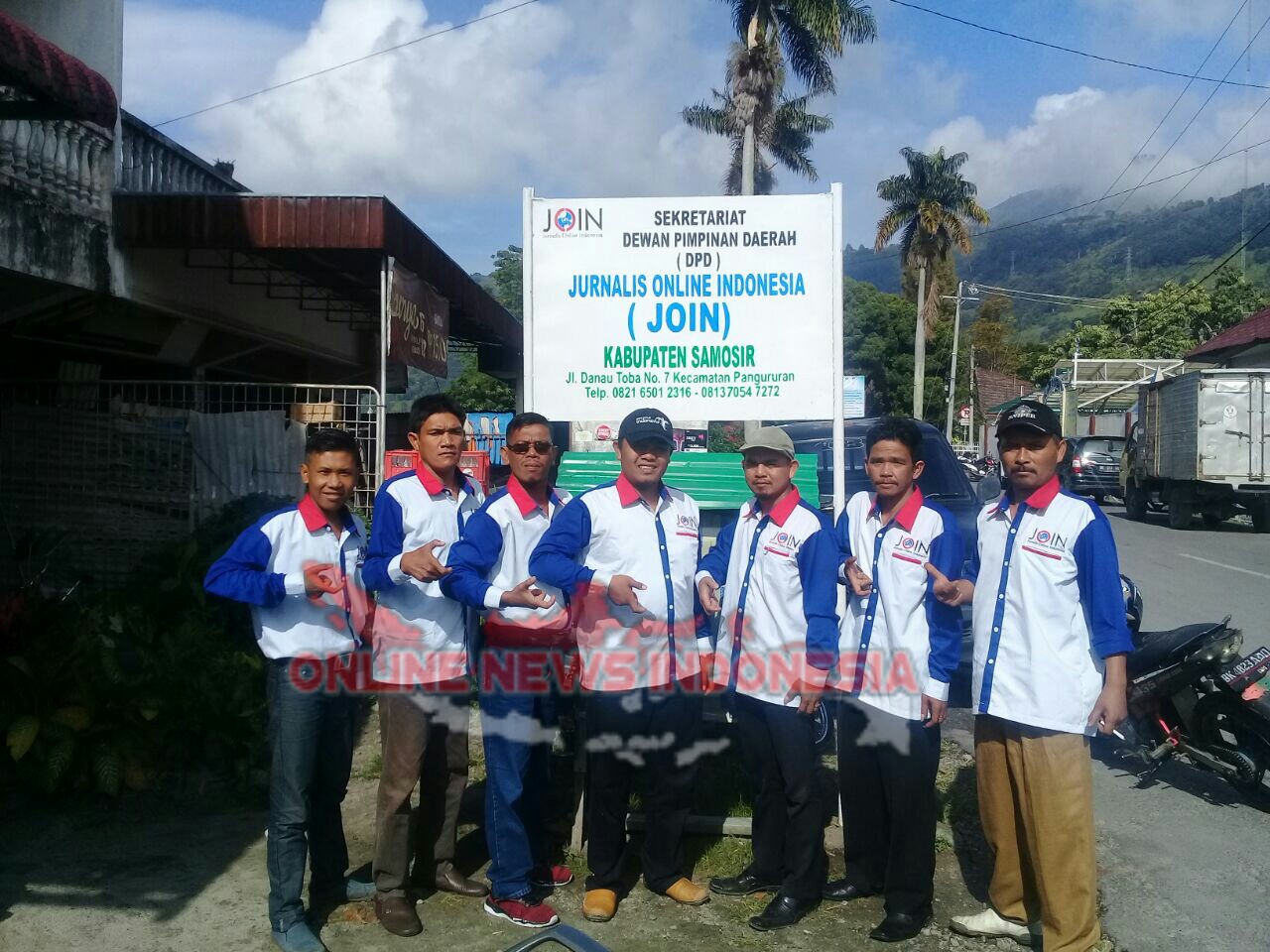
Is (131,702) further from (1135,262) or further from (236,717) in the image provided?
(1135,262)

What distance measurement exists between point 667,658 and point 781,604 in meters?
0.47

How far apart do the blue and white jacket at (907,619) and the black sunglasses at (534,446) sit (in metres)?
1.25

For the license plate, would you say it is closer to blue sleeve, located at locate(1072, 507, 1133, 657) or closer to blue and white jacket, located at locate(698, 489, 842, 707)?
blue sleeve, located at locate(1072, 507, 1133, 657)

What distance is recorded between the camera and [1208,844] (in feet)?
15.8

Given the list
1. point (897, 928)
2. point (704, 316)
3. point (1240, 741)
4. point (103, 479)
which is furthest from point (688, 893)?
point (103, 479)

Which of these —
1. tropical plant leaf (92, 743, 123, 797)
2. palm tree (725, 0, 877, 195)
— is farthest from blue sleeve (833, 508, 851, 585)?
palm tree (725, 0, 877, 195)

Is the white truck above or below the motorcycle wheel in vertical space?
above

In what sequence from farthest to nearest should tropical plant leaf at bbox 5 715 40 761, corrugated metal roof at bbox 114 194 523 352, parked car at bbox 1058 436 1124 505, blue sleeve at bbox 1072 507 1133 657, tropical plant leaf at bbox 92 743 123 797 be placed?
parked car at bbox 1058 436 1124 505 → corrugated metal roof at bbox 114 194 523 352 → tropical plant leaf at bbox 92 743 123 797 → tropical plant leaf at bbox 5 715 40 761 → blue sleeve at bbox 1072 507 1133 657

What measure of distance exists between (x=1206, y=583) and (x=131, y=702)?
11058mm

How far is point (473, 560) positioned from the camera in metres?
3.93

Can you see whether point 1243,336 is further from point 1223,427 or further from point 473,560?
point 473,560

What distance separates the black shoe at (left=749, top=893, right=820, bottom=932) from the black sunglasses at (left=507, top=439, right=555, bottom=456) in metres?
1.88

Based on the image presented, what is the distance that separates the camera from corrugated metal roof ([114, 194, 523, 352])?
7.25 metres

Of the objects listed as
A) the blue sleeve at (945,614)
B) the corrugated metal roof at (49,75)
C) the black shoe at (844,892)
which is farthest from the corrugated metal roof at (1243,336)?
the corrugated metal roof at (49,75)
